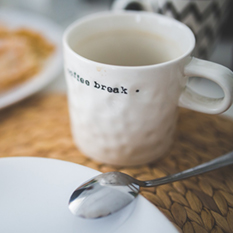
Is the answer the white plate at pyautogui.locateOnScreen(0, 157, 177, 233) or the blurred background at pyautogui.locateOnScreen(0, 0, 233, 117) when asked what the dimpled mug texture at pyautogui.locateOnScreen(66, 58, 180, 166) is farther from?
the blurred background at pyautogui.locateOnScreen(0, 0, 233, 117)

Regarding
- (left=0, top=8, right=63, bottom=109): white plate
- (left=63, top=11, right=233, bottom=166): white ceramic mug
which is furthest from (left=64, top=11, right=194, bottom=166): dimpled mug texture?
(left=0, top=8, right=63, bottom=109): white plate

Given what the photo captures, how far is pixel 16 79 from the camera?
44 cm

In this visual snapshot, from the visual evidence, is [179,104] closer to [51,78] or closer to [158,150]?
[158,150]

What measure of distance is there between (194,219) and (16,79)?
0.33 meters

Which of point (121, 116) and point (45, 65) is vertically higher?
point (121, 116)

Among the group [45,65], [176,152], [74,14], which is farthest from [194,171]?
[74,14]

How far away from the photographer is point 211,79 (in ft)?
0.86

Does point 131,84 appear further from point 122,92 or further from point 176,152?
point 176,152

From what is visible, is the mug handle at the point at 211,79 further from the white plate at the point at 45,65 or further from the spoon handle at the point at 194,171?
the white plate at the point at 45,65

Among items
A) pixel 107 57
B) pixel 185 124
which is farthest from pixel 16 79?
pixel 185 124

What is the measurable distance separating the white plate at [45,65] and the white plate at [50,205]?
18 cm

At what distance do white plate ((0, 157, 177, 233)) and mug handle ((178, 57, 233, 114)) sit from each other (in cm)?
12

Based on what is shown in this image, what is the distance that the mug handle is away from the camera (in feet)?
0.84

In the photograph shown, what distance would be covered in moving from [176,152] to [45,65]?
0.28 m
